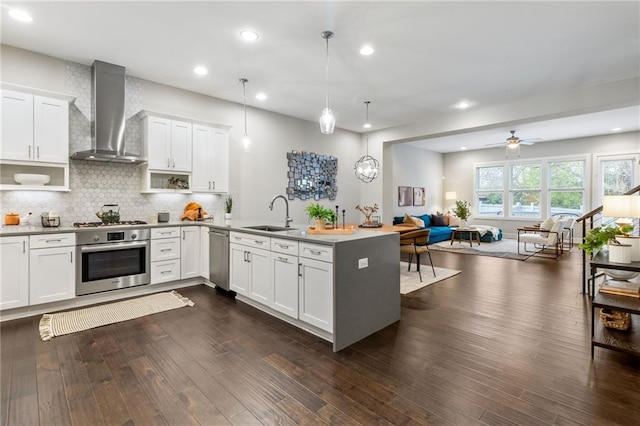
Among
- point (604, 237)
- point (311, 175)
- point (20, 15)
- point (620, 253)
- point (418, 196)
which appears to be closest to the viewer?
point (620, 253)

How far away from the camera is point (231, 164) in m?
5.71

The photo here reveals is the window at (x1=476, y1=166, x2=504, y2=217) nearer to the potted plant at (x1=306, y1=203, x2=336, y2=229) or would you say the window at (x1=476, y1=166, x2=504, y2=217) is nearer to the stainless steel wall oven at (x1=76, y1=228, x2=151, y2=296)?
the potted plant at (x1=306, y1=203, x2=336, y2=229)

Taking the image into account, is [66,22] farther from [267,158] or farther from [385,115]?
[385,115]

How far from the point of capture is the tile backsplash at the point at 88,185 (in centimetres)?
396

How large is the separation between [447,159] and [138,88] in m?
10.4

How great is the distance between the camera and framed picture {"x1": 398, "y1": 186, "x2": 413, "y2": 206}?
9.94 meters

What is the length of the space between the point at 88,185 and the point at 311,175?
13.3 feet

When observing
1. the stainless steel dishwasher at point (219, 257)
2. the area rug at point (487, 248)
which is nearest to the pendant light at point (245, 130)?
the stainless steel dishwasher at point (219, 257)

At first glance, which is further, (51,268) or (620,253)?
(51,268)

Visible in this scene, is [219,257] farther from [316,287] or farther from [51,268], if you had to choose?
[316,287]

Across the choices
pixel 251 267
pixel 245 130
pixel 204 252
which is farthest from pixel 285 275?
pixel 245 130

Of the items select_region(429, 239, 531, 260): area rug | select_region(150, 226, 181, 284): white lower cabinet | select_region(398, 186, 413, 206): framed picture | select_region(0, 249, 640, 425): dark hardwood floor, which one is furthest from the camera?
select_region(398, 186, 413, 206): framed picture

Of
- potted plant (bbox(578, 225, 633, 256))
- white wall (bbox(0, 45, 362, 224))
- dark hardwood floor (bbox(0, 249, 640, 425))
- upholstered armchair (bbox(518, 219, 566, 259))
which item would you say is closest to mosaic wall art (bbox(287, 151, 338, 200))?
white wall (bbox(0, 45, 362, 224))

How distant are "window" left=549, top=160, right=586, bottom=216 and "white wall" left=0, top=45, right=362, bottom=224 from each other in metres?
6.27
